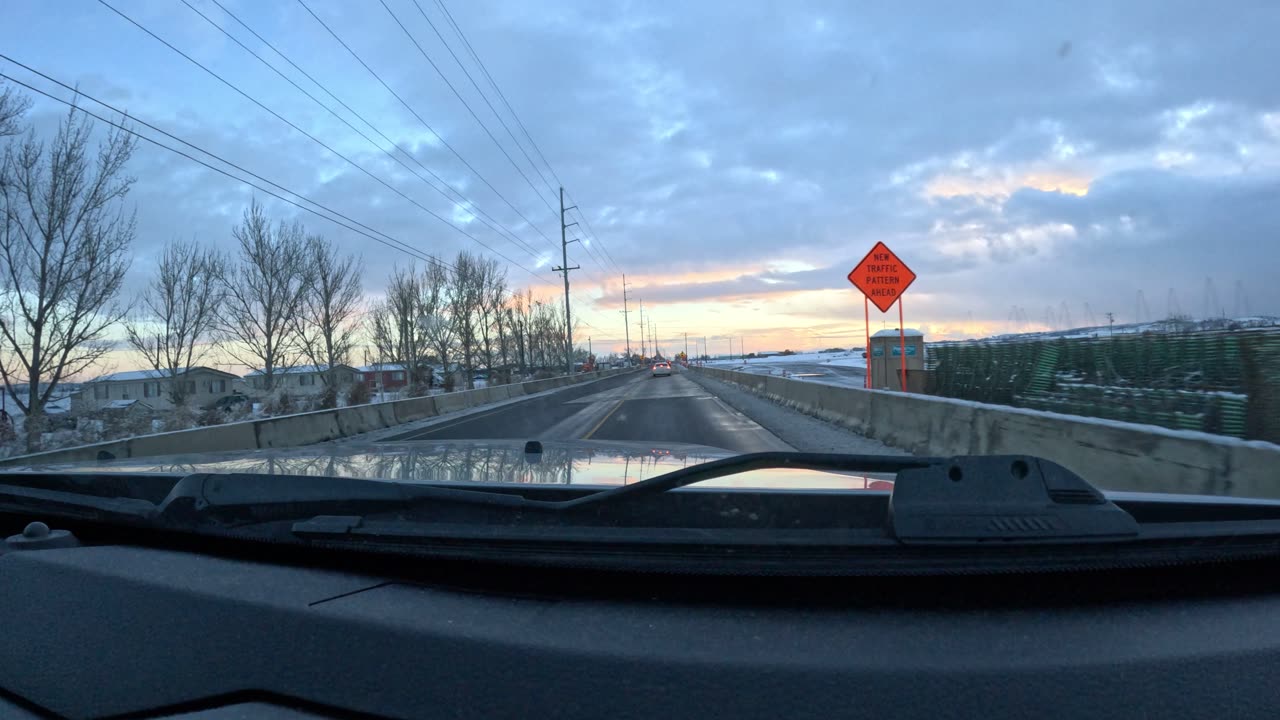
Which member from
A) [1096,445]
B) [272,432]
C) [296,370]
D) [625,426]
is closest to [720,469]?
[1096,445]

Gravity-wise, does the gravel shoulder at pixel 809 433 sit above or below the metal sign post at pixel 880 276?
below

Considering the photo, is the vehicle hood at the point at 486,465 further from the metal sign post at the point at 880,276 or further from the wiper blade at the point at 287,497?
the metal sign post at the point at 880,276

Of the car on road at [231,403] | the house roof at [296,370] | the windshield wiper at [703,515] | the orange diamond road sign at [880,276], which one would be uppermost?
the orange diamond road sign at [880,276]

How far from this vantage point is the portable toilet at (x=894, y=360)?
2180 cm

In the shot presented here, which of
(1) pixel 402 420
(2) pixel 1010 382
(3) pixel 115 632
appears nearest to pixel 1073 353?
(2) pixel 1010 382

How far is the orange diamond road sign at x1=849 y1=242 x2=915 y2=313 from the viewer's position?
55.8ft

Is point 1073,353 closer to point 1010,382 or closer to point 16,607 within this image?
point 1010,382

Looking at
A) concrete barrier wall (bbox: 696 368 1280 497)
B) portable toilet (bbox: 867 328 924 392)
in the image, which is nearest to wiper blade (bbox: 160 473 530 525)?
concrete barrier wall (bbox: 696 368 1280 497)

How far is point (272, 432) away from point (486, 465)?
1229cm

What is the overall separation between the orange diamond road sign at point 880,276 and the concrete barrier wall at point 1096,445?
4.56 meters

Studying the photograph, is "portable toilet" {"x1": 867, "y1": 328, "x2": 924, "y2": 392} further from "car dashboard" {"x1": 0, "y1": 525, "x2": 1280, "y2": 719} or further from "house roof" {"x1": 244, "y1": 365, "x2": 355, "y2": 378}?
"house roof" {"x1": 244, "y1": 365, "x2": 355, "y2": 378}

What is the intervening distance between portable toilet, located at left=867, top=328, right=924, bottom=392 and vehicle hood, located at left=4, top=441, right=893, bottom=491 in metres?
17.6

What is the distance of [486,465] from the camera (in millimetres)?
4043

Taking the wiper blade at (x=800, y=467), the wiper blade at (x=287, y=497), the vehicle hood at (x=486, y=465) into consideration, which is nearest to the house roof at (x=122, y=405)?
the vehicle hood at (x=486, y=465)
